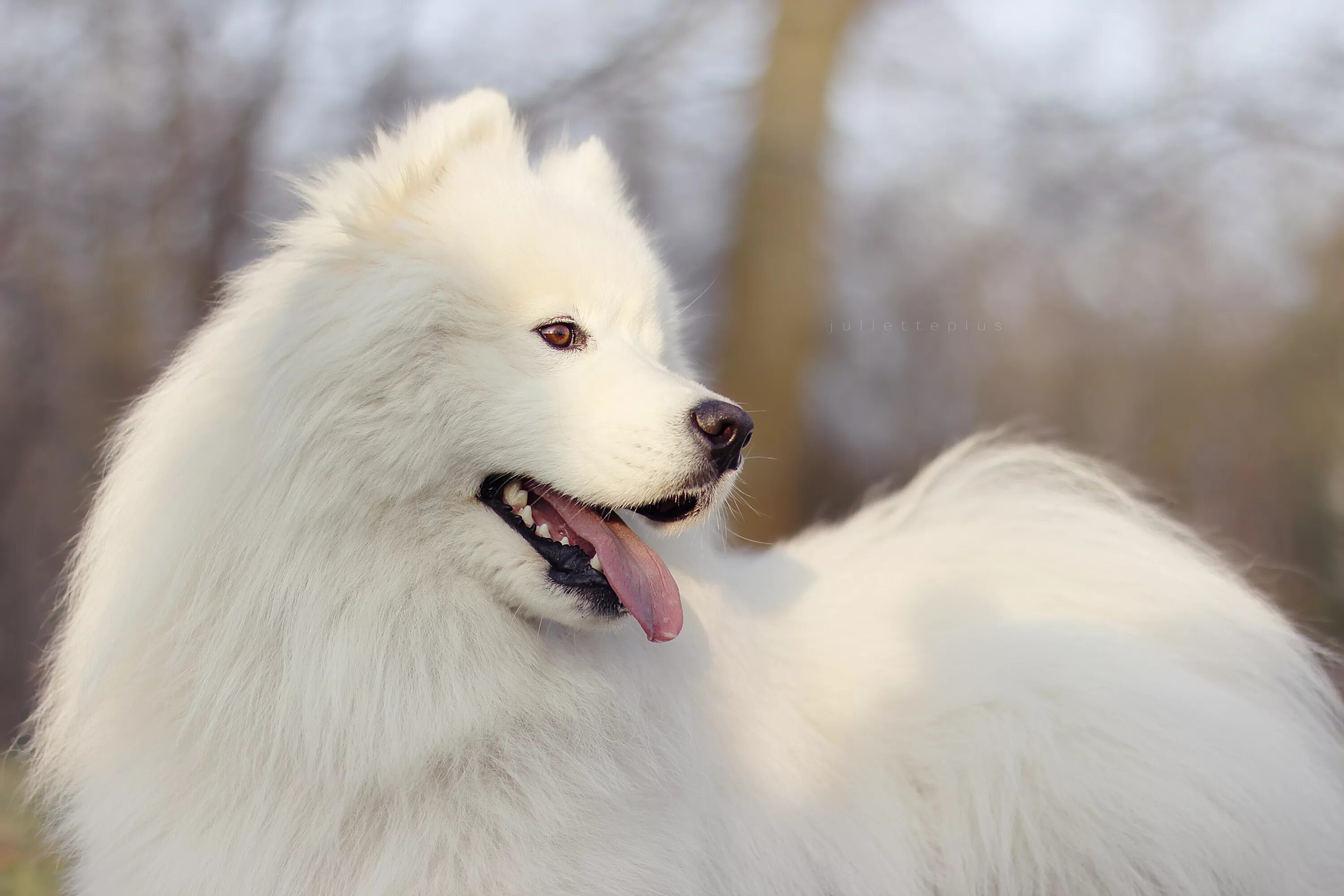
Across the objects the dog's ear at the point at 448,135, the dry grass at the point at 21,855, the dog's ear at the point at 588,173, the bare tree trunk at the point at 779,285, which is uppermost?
the dog's ear at the point at 448,135

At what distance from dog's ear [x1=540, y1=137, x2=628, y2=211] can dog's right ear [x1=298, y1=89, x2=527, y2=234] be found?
14 cm

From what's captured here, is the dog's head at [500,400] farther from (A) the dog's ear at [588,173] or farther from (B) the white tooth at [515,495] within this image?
(A) the dog's ear at [588,173]

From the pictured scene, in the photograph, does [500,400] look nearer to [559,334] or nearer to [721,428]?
[559,334]

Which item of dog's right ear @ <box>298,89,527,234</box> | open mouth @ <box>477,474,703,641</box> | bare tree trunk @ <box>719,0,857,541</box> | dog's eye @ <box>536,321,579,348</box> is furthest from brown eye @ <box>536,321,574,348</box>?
bare tree trunk @ <box>719,0,857,541</box>

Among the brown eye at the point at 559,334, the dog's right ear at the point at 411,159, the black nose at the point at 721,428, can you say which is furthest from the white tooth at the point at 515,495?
the dog's right ear at the point at 411,159

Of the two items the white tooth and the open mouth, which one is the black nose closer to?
the open mouth

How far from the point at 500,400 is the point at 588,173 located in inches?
37.3

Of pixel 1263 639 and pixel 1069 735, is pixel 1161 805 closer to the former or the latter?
pixel 1069 735

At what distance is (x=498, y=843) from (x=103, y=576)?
3.89 feet

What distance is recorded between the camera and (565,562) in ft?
7.35

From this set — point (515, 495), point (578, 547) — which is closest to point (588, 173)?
point (515, 495)

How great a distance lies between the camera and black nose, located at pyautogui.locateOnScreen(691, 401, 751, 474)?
7.09 feet

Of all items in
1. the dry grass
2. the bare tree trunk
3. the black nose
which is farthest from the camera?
the bare tree trunk

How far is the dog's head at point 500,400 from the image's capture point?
2189mm
